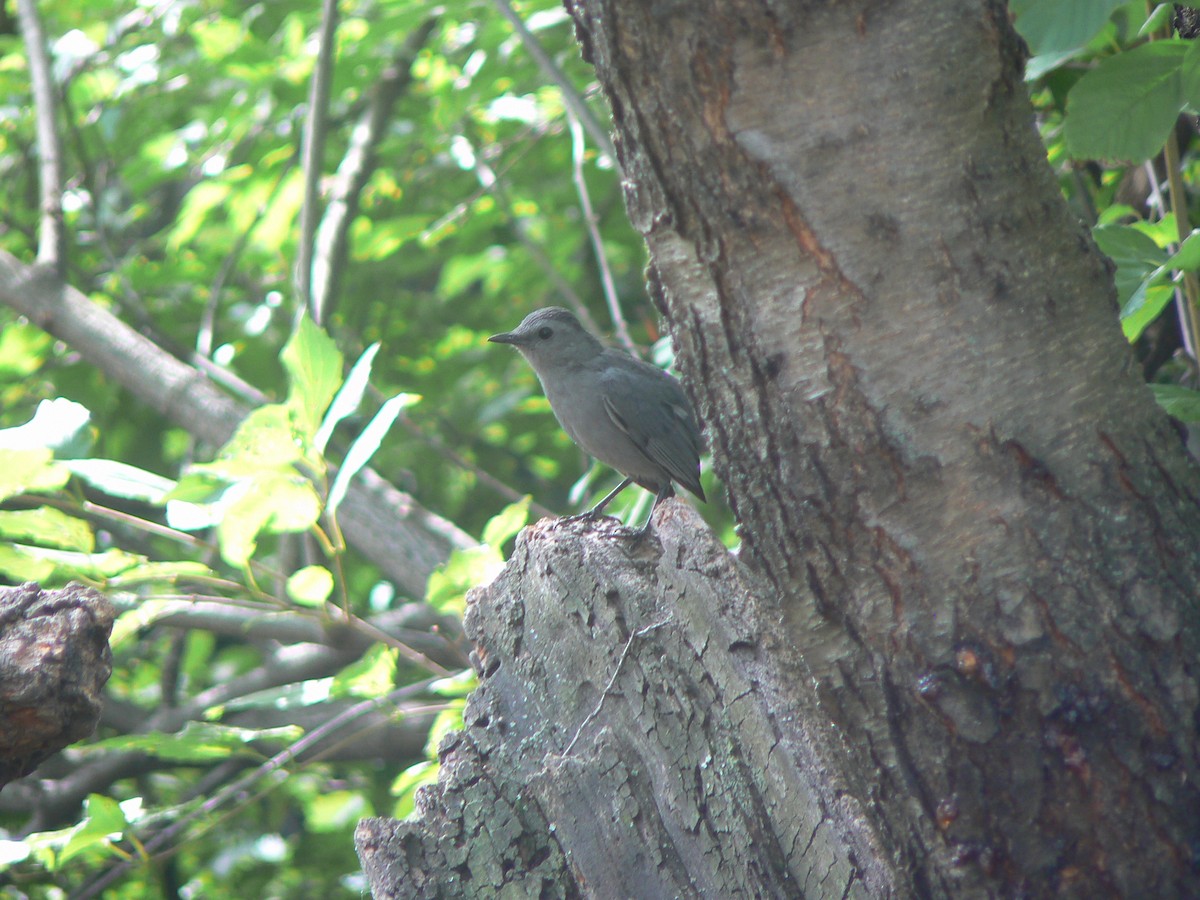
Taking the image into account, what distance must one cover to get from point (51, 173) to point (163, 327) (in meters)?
0.93

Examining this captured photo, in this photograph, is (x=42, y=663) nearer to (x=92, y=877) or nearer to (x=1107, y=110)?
(x=1107, y=110)

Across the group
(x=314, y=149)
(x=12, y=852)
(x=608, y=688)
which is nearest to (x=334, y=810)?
(x=314, y=149)

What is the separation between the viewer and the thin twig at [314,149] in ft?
13.8

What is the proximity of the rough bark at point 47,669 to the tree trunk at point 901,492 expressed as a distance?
474 mm

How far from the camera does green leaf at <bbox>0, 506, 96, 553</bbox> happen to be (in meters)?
2.54

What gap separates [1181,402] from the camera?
6.54 feet

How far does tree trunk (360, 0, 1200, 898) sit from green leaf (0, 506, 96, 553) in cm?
134

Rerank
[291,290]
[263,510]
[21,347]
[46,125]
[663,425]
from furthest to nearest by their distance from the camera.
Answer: [291,290] < [21,347] < [46,125] < [663,425] < [263,510]

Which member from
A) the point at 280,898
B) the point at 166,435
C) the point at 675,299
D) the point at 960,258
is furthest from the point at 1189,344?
the point at 166,435

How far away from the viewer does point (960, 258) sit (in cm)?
161

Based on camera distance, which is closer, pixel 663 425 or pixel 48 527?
pixel 48 527

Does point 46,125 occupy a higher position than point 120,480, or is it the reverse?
point 46,125

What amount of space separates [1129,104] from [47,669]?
1.96 m

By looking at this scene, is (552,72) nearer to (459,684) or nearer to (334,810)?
(459,684)
